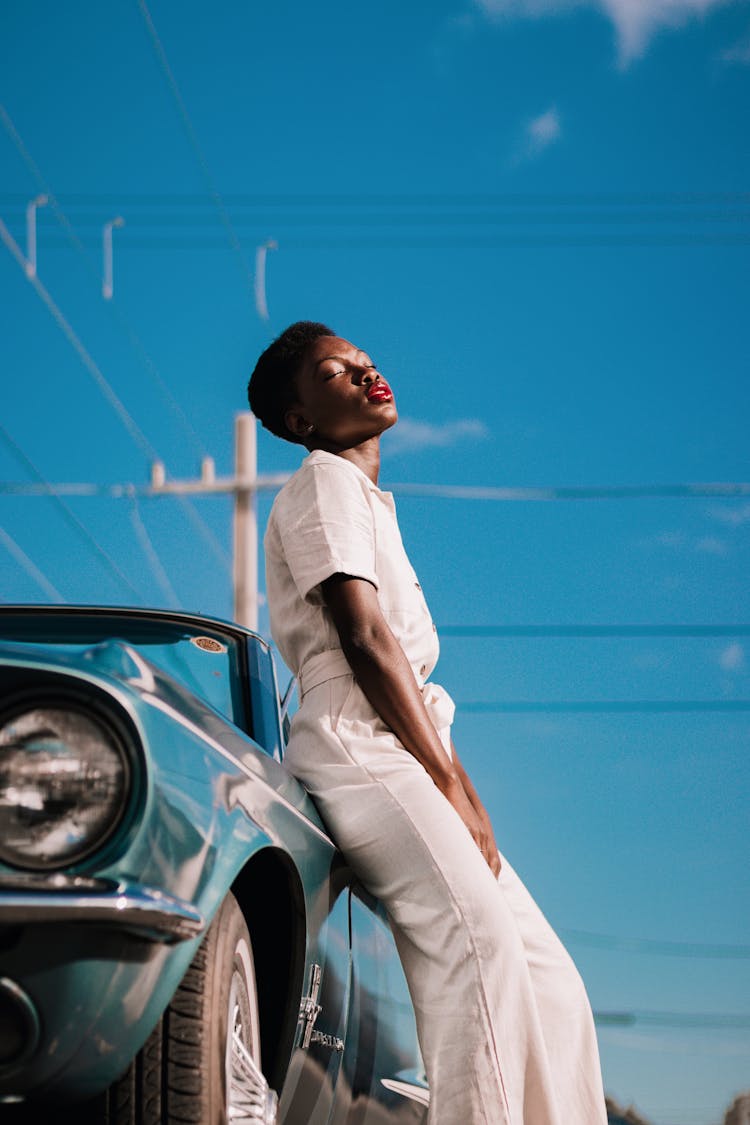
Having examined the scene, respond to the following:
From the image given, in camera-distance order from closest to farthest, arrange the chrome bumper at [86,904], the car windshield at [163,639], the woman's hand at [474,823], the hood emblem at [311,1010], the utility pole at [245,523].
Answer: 1. the chrome bumper at [86,904]
2. the hood emblem at [311,1010]
3. the woman's hand at [474,823]
4. the car windshield at [163,639]
5. the utility pole at [245,523]

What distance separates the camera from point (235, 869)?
2.08 m

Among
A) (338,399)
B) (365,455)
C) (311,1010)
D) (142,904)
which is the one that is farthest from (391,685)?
(142,904)

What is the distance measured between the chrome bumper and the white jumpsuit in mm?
1000

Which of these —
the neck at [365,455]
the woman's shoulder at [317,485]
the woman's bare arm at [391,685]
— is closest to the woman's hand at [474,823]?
the woman's bare arm at [391,685]

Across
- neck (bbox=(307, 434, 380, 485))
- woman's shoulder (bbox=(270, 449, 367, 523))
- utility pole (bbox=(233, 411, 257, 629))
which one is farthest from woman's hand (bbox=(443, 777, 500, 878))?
utility pole (bbox=(233, 411, 257, 629))

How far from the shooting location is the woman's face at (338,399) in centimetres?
358

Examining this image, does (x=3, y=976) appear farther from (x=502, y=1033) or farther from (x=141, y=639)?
(x=141, y=639)

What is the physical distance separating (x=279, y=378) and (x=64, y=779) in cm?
207

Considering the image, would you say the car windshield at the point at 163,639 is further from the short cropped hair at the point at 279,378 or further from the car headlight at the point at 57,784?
the car headlight at the point at 57,784

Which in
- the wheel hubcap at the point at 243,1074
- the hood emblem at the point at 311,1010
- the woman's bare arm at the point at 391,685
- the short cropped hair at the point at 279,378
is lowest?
the wheel hubcap at the point at 243,1074

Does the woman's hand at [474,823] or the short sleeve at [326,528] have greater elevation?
the short sleeve at [326,528]

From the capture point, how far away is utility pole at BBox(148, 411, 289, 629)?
53.1 ft

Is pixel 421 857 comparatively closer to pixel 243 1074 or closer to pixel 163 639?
pixel 243 1074

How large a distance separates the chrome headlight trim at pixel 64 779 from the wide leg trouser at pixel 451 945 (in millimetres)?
1023
